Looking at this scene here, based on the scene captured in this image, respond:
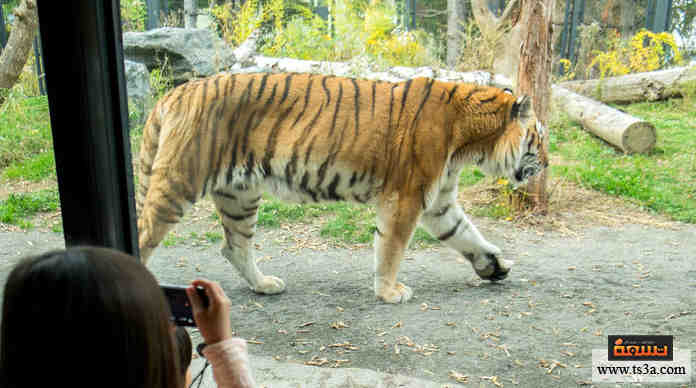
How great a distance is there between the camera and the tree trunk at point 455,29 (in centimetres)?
331

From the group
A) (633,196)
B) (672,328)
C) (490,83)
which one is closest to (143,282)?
(672,328)

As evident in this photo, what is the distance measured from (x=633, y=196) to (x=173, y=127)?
1.90 m

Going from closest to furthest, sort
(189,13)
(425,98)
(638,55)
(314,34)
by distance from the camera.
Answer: (425,98), (314,34), (189,13), (638,55)

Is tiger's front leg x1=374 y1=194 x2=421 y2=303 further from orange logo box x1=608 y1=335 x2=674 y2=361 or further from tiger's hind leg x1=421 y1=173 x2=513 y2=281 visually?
orange logo box x1=608 y1=335 x2=674 y2=361

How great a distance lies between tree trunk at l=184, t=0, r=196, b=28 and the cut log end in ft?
7.13

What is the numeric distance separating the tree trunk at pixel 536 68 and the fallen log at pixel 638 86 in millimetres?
669

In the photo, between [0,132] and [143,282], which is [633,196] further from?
[0,132]

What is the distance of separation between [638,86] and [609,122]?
1.04 ft

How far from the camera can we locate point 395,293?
7.04ft

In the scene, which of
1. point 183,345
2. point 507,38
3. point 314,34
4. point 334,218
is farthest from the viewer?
point 507,38

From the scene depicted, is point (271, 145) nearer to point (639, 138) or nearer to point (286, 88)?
point (286, 88)

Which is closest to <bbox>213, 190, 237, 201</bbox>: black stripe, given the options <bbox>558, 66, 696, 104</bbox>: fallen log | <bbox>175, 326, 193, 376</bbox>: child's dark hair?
<bbox>175, 326, 193, 376</bbox>: child's dark hair

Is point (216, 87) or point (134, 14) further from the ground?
point (134, 14)

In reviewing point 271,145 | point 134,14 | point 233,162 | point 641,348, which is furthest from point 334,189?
point 134,14
